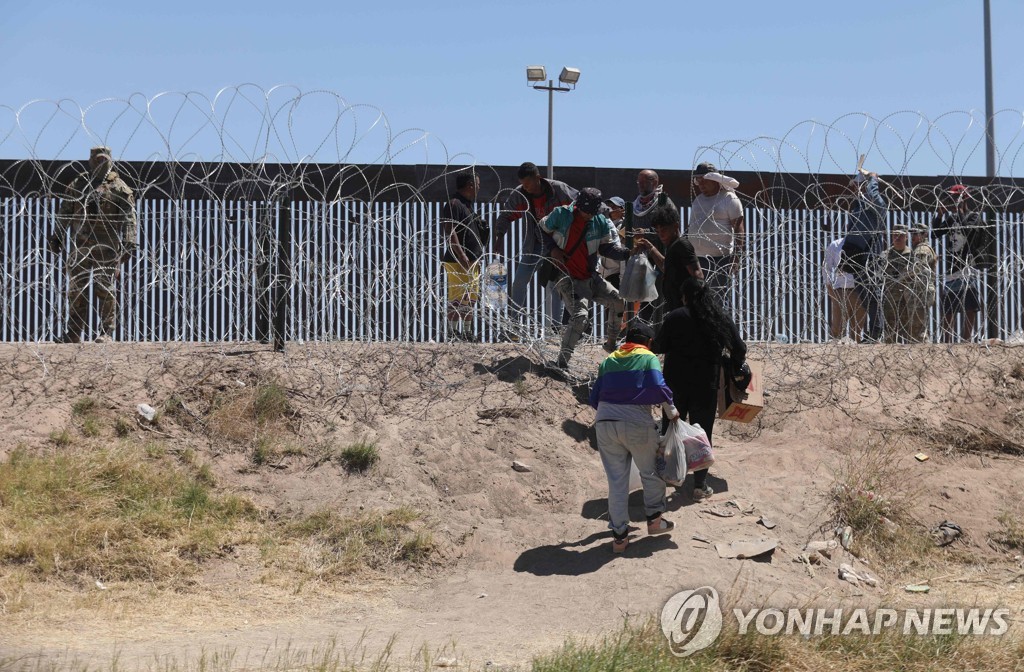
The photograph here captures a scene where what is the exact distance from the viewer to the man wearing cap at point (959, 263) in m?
10.7

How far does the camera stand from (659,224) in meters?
8.47

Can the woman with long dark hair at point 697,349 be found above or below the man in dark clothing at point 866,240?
below

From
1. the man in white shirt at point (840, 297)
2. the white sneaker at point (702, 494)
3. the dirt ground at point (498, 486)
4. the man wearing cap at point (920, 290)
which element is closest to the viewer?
the dirt ground at point (498, 486)

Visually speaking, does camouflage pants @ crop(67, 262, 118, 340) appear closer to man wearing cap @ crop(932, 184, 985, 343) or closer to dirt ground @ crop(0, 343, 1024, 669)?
dirt ground @ crop(0, 343, 1024, 669)

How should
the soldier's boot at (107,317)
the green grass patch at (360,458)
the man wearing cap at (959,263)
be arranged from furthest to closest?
the man wearing cap at (959,263) → the soldier's boot at (107,317) → the green grass patch at (360,458)

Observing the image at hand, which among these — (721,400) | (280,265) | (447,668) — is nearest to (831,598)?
(721,400)

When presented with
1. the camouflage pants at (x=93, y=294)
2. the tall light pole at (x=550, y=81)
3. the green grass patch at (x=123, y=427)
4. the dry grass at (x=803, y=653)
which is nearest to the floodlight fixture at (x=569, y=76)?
the tall light pole at (x=550, y=81)

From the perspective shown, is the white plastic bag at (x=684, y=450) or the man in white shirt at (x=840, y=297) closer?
the white plastic bag at (x=684, y=450)

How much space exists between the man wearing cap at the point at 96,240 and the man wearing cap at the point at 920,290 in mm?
6892

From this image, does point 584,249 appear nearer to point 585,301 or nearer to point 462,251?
point 585,301

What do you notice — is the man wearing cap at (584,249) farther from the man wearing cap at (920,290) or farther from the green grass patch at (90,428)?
the green grass patch at (90,428)

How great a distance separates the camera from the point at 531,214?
9648 millimetres

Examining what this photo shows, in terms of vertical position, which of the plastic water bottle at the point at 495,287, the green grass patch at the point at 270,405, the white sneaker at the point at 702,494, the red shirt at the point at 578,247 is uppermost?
the red shirt at the point at 578,247

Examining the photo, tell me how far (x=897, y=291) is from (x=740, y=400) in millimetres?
3222
